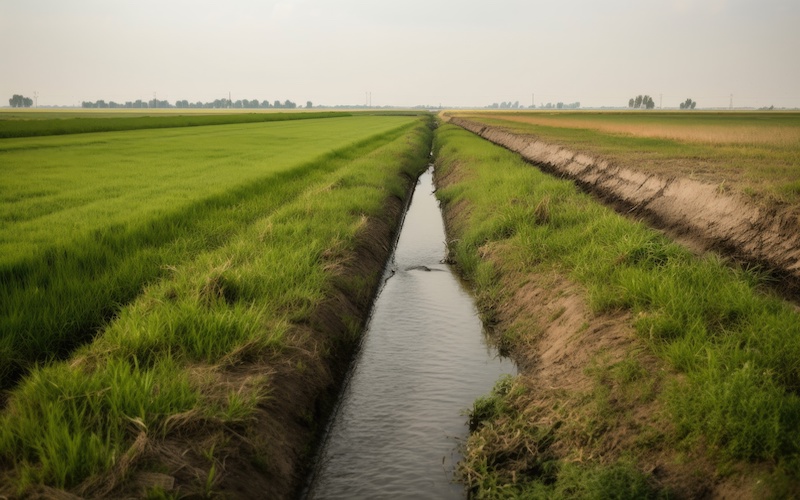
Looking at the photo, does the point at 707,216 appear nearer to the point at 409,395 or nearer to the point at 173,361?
the point at 409,395

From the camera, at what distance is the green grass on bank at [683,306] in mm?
3316

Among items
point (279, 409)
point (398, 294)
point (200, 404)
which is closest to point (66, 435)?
point (200, 404)

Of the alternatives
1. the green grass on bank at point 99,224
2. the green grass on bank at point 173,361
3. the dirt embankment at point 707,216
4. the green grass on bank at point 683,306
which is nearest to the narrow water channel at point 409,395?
the green grass on bank at point 683,306

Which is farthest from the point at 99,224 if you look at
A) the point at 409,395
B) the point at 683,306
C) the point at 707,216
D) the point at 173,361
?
the point at 707,216

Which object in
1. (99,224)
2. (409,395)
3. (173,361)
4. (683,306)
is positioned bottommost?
(409,395)

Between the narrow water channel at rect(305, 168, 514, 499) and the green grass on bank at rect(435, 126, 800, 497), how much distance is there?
1.48 ft

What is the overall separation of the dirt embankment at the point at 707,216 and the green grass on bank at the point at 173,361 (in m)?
5.37

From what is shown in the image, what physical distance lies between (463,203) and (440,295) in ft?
16.9

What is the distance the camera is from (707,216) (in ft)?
30.6

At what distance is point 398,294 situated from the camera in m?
8.80

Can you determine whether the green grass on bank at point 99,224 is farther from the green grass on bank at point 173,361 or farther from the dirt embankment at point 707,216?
the dirt embankment at point 707,216

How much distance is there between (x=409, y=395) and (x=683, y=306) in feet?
8.67

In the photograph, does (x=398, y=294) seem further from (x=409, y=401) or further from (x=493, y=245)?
(x=409, y=401)

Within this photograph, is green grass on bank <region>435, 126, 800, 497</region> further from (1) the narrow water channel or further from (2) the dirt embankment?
(2) the dirt embankment
